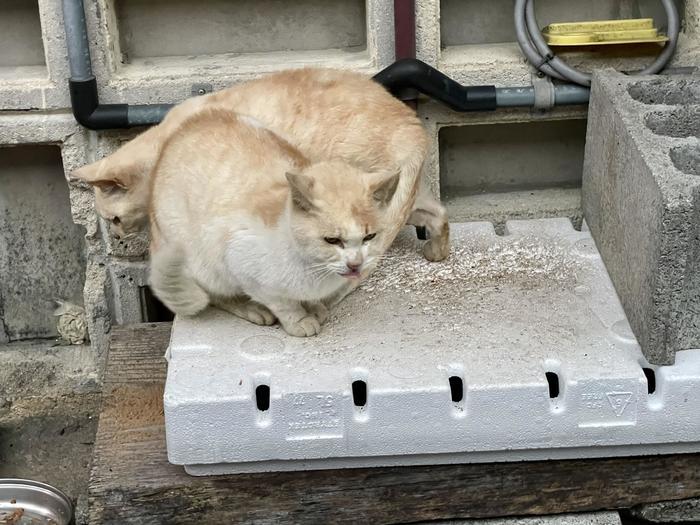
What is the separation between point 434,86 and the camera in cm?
295

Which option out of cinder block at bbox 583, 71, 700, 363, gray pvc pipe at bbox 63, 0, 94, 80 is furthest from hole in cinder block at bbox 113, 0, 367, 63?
cinder block at bbox 583, 71, 700, 363

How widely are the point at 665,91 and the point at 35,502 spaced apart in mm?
2251

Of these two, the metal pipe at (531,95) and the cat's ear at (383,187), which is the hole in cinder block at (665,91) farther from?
the cat's ear at (383,187)

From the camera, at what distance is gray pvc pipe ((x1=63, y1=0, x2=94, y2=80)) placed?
Result: 9.42 feet

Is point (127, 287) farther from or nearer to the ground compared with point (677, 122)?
nearer to the ground

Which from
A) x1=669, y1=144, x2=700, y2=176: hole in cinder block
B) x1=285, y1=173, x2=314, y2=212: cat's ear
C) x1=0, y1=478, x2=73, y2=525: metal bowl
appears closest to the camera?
x1=285, y1=173, x2=314, y2=212: cat's ear

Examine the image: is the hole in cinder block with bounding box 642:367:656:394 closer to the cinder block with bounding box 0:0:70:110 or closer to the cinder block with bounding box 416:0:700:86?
the cinder block with bounding box 416:0:700:86

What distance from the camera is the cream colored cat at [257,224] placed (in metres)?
2.21

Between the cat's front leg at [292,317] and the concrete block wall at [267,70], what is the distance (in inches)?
35.0

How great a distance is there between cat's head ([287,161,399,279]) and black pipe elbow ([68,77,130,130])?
0.96 m

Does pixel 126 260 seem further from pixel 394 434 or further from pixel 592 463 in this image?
pixel 592 463

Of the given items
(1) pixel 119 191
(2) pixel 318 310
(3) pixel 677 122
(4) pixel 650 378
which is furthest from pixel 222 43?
(4) pixel 650 378

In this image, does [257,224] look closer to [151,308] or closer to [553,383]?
[553,383]

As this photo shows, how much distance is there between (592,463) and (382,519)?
0.54m
